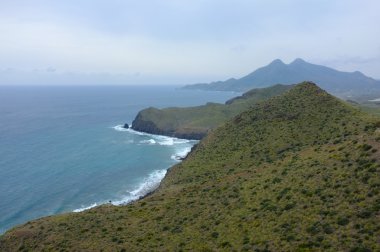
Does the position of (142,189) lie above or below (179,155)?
Result: below

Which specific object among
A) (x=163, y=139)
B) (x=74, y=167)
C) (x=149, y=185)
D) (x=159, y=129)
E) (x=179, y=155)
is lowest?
(x=149, y=185)

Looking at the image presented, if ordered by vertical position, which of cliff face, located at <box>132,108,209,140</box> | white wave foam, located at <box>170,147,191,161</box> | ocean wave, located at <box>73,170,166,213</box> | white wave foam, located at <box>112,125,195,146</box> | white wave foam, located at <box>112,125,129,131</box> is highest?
cliff face, located at <box>132,108,209,140</box>

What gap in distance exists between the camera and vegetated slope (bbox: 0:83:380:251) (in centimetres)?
2988

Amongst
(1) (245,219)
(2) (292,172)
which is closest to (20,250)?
(1) (245,219)

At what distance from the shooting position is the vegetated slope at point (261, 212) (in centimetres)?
2988

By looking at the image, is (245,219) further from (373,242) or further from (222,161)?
(222,161)

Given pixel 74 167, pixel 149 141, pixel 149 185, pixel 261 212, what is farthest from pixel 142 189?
pixel 149 141

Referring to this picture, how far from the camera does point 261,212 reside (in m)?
37.5

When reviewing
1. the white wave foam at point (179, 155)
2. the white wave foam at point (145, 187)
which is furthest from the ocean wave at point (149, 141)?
the white wave foam at point (145, 187)

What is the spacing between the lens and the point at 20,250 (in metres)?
42.7

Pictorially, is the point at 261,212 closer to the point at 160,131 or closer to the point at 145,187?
the point at 145,187

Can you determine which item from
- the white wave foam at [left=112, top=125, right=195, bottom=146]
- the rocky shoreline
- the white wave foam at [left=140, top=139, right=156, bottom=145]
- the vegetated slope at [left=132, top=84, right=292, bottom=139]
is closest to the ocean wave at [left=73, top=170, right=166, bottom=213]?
the white wave foam at [left=140, top=139, right=156, bottom=145]

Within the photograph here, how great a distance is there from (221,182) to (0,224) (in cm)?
4123

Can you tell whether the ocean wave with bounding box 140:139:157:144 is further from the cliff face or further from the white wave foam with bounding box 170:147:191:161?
the white wave foam with bounding box 170:147:191:161
